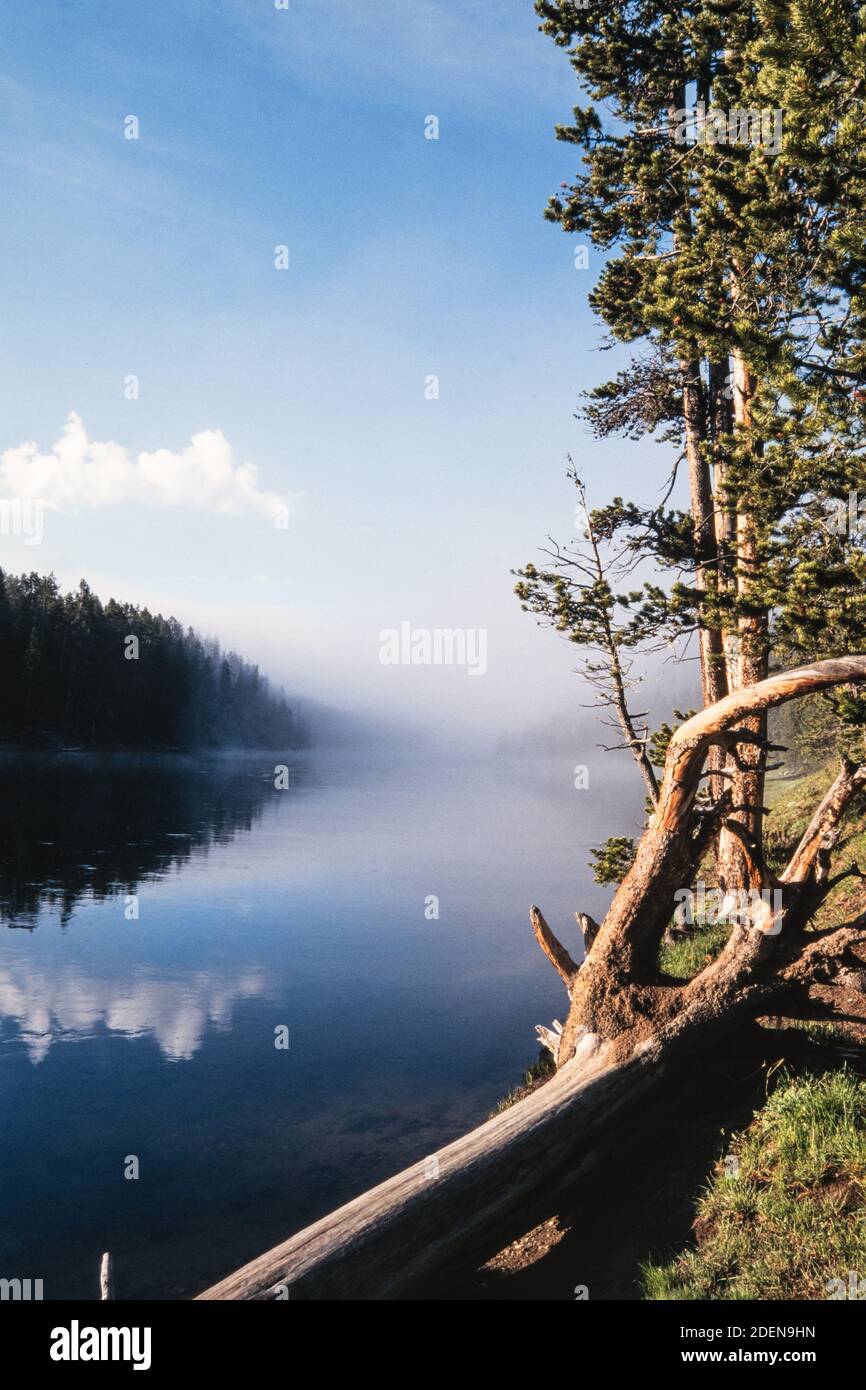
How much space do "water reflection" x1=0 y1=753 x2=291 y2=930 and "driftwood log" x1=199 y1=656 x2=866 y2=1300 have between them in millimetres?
17753

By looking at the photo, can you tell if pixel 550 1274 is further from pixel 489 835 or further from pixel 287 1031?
pixel 489 835

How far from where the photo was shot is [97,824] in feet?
127

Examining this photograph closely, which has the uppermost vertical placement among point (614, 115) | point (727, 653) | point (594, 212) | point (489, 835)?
point (614, 115)

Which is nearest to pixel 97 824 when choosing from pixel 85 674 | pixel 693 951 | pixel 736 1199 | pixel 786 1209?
pixel 693 951

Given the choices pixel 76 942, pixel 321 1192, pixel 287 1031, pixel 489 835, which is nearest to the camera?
pixel 321 1192

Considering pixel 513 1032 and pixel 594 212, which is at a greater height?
pixel 594 212

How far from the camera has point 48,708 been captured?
8294 centimetres

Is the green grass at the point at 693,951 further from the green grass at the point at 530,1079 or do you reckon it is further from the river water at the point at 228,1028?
the river water at the point at 228,1028

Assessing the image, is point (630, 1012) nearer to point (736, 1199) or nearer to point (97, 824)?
point (736, 1199)

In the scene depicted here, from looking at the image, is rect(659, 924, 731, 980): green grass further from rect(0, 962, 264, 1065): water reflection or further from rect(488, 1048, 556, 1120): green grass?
rect(0, 962, 264, 1065): water reflection

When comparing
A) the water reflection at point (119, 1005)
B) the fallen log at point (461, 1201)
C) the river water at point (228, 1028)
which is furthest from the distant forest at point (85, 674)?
the fallen log at point (461, 1201)

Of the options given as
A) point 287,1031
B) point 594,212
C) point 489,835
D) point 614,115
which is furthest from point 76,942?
point 489,835

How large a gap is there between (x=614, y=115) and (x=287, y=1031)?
16.4 metres

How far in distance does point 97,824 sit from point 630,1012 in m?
35.2
